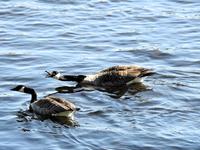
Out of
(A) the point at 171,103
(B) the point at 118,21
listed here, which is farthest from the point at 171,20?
(A) the point at 171,103

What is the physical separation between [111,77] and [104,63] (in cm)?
177

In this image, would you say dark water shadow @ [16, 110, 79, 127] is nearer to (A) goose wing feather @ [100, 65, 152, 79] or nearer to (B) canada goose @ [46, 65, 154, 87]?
(B) canada goose @ [46, 65, 154, 87]

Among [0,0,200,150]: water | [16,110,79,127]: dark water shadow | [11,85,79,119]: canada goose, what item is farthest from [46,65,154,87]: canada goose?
[16,110,79,127]: dark water shadow

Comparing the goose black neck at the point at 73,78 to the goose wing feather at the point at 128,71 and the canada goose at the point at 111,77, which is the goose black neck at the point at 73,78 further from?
the goose wing feather at the point at 128,71

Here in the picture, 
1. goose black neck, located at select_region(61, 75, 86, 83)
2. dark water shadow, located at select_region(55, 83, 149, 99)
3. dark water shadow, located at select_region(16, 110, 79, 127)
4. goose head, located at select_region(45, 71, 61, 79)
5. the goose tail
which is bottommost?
dark water shadow, located at select_region(16, 110, 79, 127)

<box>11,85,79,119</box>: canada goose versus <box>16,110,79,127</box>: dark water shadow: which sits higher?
<box>11,85,79,119</box>: canada goose

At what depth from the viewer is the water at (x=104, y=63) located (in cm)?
1423

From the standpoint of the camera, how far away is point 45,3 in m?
27.2

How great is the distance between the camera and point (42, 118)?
619 inches

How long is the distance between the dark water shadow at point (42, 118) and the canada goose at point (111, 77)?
2539 mm

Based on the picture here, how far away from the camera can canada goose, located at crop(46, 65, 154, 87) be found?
18.2 metres

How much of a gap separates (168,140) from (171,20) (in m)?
11.4

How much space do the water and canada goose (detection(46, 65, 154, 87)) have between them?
0.37 metres

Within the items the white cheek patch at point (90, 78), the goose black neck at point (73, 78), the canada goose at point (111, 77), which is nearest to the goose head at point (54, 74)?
the canada goose at point (111, 77)
